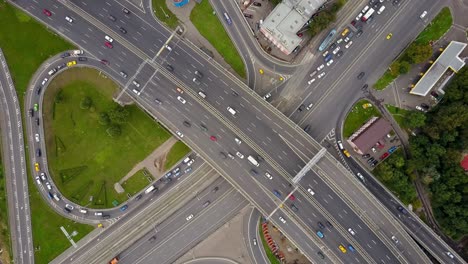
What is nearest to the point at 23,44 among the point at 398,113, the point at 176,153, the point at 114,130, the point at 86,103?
the point at 86,103

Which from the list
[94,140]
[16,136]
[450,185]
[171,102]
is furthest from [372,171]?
[16,136]

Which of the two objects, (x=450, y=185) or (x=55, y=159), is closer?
(x=450, y=185)

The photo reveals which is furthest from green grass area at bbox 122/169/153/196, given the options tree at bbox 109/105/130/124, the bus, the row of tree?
the bus

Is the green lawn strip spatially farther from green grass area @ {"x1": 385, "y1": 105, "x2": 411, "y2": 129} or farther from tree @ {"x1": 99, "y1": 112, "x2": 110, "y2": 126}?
tree @ {"x1": 99, "y1": 112, "x2": 110, "y2": 126}

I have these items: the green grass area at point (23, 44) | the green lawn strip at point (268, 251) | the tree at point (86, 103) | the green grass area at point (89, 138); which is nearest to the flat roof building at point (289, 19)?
the green grass area at point (89, 138)

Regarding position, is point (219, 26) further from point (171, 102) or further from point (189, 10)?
point (171, 102)

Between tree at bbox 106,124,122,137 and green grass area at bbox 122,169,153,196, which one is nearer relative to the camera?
tree at bbox 106,124,122,137

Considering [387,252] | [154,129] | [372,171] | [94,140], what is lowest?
[94,140]
